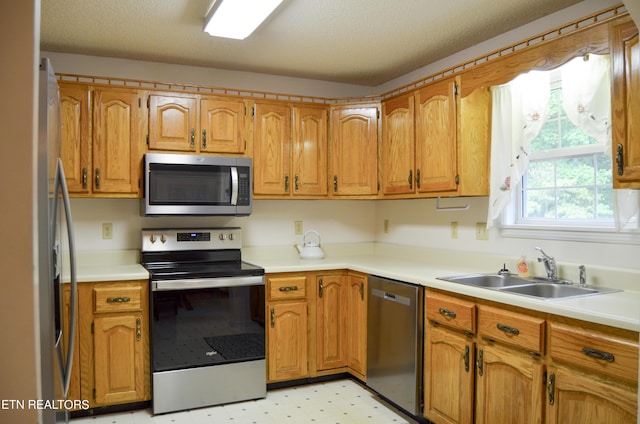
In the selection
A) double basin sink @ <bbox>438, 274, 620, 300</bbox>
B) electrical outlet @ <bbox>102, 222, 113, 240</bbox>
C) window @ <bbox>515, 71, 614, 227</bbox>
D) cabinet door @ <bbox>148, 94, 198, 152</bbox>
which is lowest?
double basin sink @ <bbox>438, 274, 620, 300</bbox>

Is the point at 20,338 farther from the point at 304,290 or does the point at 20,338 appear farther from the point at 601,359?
the point at 304,290

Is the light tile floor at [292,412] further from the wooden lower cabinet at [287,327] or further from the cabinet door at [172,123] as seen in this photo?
the cabinet door at [172,123]

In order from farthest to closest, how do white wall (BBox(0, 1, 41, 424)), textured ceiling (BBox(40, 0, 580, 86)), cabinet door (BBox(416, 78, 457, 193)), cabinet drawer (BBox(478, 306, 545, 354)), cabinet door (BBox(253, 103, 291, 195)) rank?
1. cabinet door (BBox(253, 103, 291, 195))
2. cabinet door (BBox(416, 78, 457, 193))
3. textured ceiling (BBox(40, 0, 580, 86))
4. cabinet drawer (BBox(478, 306, 545, 354))
5. white wall (BBox(0, 1, 41, 424))

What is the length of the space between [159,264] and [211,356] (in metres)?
0.74

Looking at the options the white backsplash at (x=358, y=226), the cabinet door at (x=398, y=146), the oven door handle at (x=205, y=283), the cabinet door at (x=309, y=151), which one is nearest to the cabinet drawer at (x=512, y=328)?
the white backsplash at (x=358, y=226)

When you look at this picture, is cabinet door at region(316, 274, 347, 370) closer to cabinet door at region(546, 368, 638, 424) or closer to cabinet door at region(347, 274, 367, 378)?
cabinet door at region(347, 274, 367, 378)

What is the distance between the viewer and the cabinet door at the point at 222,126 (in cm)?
343

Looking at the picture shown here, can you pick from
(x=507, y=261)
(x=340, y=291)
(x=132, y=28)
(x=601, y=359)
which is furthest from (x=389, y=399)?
(x=132, y=28)

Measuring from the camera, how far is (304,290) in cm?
342

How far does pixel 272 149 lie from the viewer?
11.9 feet

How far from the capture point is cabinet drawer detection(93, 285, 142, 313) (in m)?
2.93

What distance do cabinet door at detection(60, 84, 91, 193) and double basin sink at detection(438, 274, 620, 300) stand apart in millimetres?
2286

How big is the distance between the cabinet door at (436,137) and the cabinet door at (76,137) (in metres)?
2.13

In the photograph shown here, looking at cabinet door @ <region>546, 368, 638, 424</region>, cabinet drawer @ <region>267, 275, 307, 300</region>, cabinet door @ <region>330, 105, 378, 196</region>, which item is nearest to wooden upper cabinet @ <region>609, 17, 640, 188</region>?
cabinet door @ <region>546, 368, 638, 424</region>
